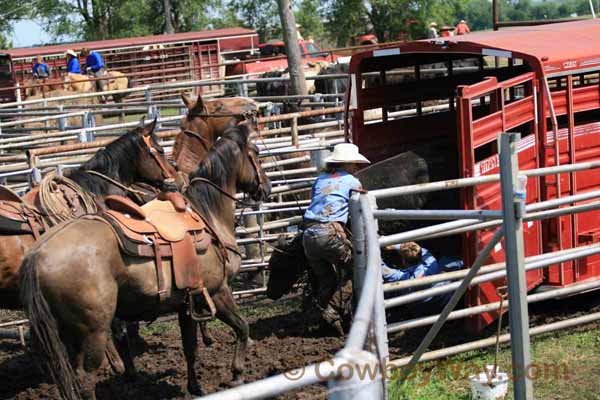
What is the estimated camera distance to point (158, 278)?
18.6 feet

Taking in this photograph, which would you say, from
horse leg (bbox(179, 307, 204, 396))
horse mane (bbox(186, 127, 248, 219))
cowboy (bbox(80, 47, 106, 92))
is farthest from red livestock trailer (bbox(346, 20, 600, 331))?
cowboy (bbox(80, 47, 106, 92))

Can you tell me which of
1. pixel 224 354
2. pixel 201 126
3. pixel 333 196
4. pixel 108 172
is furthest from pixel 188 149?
pixel 224 354

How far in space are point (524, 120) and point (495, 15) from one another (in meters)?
5.55

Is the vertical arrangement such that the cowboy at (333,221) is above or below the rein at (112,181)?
below

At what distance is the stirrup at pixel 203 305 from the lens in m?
5.99

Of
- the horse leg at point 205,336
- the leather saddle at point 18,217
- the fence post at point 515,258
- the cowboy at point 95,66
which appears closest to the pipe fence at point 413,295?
the fence post at point 515,258

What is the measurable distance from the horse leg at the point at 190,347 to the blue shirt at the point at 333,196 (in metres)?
1.61

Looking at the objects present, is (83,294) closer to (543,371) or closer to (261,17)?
(543,371)

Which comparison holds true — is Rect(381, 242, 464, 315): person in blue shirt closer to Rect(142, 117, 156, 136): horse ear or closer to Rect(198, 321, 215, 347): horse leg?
Rect(198, 321, 215, 347): horse leg

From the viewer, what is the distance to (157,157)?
7258 mm

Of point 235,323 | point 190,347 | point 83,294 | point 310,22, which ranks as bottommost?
point 190,347

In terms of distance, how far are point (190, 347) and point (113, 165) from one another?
1.71 metres

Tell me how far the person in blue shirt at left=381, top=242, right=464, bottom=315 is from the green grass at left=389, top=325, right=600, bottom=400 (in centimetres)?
66

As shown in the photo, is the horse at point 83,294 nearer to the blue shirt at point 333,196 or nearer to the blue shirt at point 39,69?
the blue shirt at point 333,196
